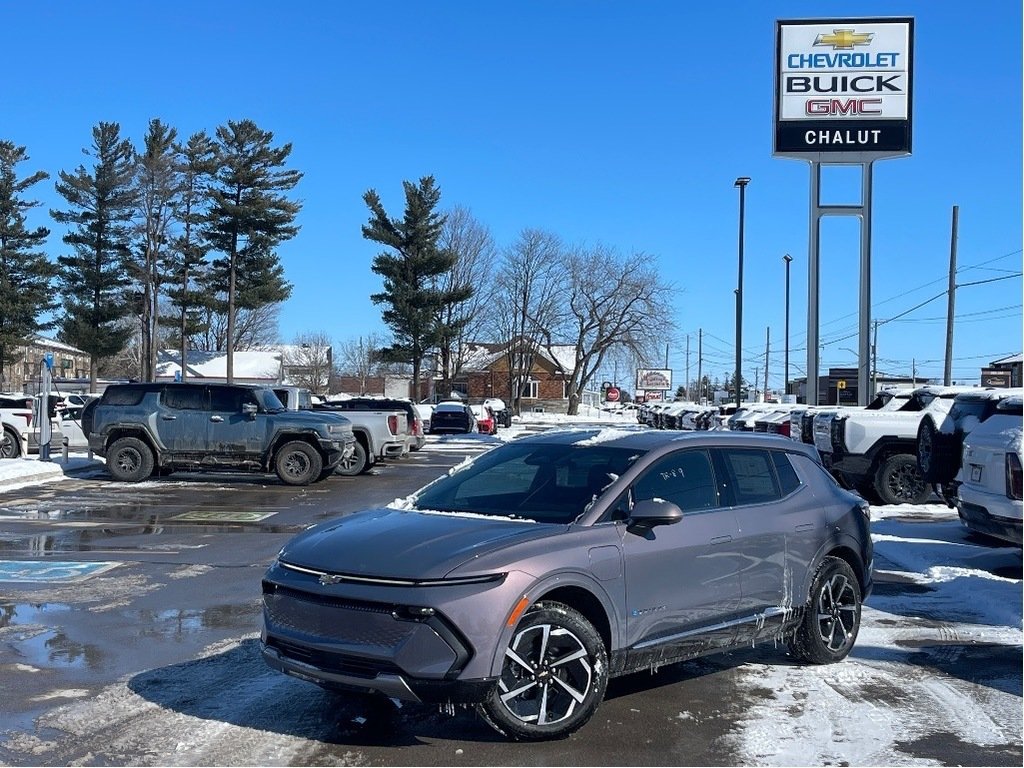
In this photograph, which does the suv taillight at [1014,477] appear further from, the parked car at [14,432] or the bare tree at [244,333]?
the bare tree at [244,333]

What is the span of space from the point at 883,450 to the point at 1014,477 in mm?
6606

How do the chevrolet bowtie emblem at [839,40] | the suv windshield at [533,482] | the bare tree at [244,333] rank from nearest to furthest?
the suv windshield at [533,482] → the chevrolet bowtie emblem at [839,40] → the bare tree at [244,333]

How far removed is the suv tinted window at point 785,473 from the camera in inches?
270

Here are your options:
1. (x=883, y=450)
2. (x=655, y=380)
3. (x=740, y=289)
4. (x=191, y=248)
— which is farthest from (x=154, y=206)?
(x=655, y=380)

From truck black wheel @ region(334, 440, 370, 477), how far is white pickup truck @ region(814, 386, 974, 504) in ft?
32.4

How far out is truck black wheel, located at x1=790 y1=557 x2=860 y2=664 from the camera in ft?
22.0

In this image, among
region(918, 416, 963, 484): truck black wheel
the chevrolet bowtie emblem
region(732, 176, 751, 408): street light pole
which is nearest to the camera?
region(918, 416, 963, 484): truck black wheel

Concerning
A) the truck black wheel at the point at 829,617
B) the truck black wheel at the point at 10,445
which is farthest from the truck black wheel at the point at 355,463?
the truck black wheel at the point at 829,617

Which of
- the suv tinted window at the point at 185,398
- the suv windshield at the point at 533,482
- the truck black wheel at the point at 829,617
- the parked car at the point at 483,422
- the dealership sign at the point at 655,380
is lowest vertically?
the truck black wheel at the point at 829,617

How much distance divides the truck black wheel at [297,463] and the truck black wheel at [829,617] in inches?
530

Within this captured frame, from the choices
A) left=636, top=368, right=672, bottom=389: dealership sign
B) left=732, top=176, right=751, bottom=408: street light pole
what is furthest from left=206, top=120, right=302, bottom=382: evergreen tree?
left=636, top=368, right=672, bottom=389: dealership sign

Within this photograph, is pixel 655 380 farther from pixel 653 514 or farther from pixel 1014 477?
pixel 653 514

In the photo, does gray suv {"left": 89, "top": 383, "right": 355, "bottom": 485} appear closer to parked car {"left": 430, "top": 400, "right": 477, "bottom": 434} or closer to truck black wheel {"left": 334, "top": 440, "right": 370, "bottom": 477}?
truck black wheel {"left": 334, "top": 440, "right": 370, "bottom": 477}

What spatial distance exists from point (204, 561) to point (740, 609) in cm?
639
